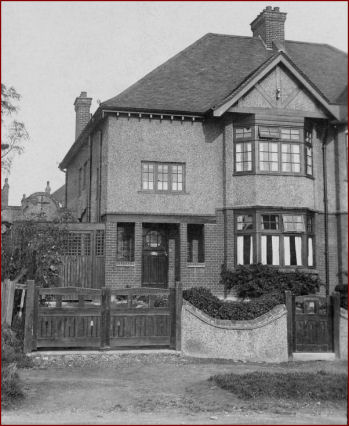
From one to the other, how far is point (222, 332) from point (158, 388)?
12.1ft

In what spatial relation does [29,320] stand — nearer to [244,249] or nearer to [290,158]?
[244,249]

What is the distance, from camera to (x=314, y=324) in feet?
47.7

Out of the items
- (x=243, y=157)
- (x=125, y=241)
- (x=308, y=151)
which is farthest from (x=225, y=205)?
(x=125, y=241)

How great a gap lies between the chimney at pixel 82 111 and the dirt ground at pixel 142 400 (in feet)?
68.8

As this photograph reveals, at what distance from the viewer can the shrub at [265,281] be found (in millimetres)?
21016

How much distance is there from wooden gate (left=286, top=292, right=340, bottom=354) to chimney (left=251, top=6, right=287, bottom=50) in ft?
47.4

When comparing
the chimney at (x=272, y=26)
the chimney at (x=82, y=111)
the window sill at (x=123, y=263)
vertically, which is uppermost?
the chimney at (x=272, y=26)

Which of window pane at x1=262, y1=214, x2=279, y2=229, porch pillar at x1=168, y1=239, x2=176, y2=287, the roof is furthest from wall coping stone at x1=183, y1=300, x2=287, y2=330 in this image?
the roof

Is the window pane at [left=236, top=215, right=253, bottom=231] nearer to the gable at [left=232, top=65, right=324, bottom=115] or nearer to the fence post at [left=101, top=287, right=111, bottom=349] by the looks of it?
the gable at [left=232, top=65, right=324, bottom=115]

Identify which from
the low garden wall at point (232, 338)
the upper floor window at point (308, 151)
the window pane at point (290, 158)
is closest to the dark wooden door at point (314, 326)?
the low garden wall at point (232, 338)

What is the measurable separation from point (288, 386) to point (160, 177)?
13128mm

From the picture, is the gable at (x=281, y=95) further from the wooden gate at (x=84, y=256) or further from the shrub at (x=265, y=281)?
the wooden gate at (x=84, y=256)

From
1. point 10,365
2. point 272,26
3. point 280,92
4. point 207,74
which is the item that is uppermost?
point 272,26

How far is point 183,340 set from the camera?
1432 centimetres
